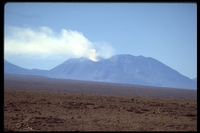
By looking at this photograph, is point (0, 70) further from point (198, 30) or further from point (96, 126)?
point (96, 126)

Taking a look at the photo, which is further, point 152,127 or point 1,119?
point 152,127

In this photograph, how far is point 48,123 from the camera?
882 cm

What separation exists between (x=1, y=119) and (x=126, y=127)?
21.9 ft

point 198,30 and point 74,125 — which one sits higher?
point 198,30

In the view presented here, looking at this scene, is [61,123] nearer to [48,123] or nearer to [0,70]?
[48,123]

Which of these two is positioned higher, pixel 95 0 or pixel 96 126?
pixel 95 0

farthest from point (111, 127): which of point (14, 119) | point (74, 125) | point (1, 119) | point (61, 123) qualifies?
point (1, 119)

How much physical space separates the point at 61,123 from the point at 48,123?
600mm

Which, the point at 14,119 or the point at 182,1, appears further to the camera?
the point at 14,119

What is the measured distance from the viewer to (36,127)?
313 inches

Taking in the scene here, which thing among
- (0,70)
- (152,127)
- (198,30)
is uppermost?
(198,30)

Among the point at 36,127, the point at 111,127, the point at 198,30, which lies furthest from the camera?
the point at 111,127

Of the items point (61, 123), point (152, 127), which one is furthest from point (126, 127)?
point (61, 123)

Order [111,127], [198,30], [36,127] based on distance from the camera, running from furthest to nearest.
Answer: [111,127] → [36,127] → [198,30]
